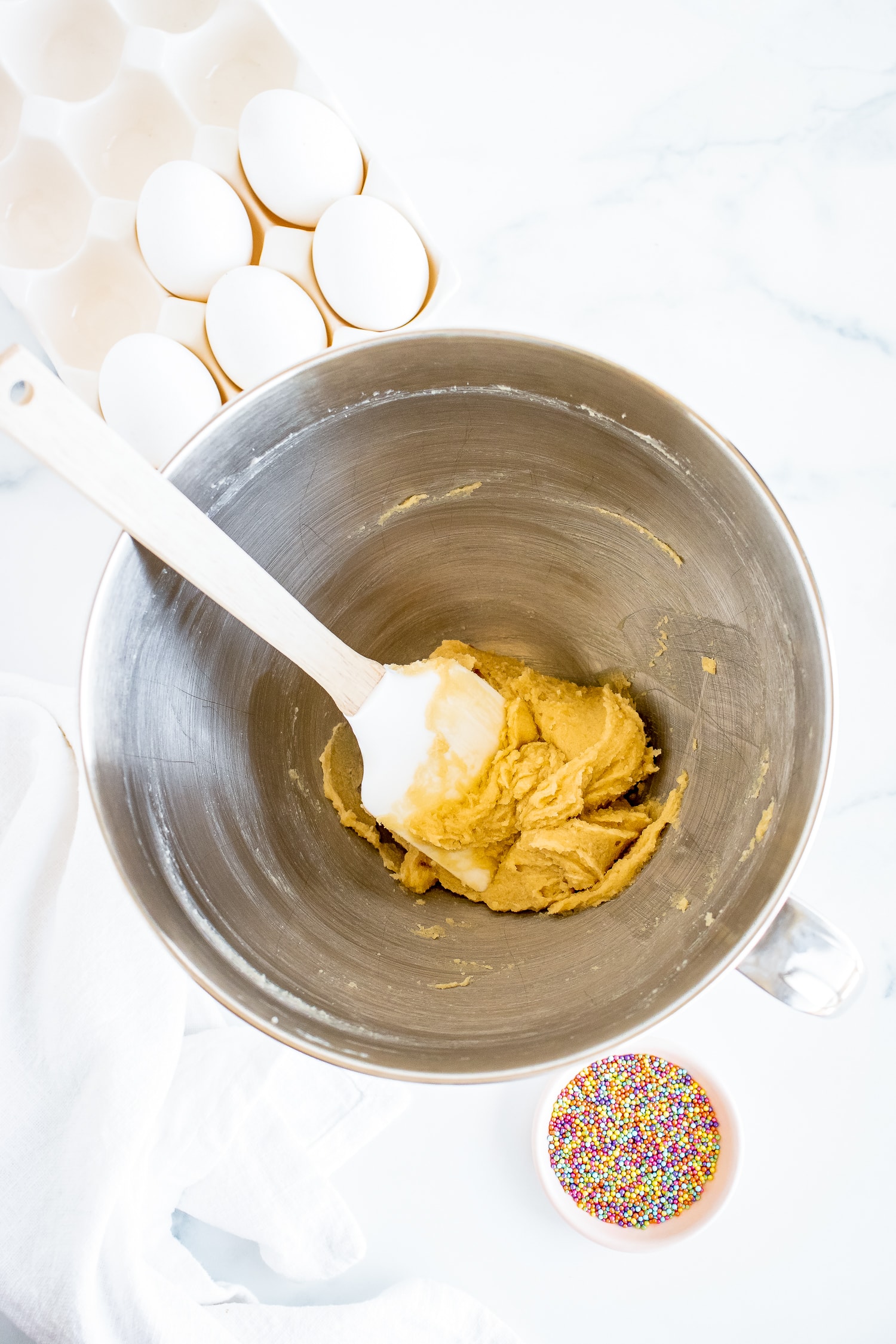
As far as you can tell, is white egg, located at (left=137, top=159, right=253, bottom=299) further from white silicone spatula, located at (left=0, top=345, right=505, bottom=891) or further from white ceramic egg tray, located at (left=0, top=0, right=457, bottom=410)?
white silicone spatula, located at (left=0, top=345, right=505, bottom=891)

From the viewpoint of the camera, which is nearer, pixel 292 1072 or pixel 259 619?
pixel 259 619

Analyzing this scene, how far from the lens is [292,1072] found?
139cm

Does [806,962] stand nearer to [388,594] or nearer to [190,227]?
[388,594]

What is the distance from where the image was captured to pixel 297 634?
A: 3.23 feet

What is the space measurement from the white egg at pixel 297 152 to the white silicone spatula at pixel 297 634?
0.64 m

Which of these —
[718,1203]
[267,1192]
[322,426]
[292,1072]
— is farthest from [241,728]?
[718,1203]

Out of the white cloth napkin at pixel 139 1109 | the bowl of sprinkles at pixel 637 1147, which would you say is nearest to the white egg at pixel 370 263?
the white cloth napkin at pixel 139 1109

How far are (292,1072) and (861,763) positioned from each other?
3.37 ft

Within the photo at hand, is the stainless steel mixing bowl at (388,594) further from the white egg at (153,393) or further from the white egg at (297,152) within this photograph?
the white egg at (297,152)

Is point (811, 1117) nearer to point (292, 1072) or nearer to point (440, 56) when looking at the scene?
point (292, 1072)

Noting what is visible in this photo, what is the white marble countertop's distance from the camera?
139 cm

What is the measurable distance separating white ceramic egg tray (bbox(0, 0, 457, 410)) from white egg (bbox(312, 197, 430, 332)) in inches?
1.2

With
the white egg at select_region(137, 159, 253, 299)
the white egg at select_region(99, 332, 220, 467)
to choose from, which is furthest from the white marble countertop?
the white egg at select_region(99, 332, 220, 467)

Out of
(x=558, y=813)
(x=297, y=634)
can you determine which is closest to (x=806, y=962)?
(x=558, y=813)
